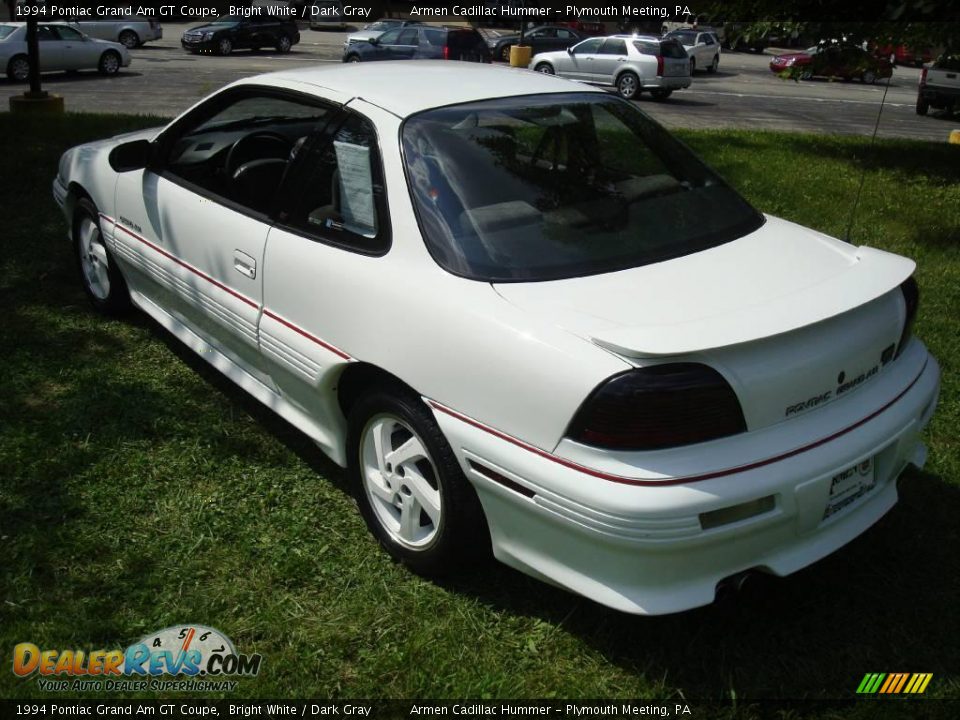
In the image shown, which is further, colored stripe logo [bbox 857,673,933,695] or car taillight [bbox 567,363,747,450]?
colored stripe logo [bbox 857,673,933,695]

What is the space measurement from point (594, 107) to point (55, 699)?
9.44ft

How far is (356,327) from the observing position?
10.5 feet

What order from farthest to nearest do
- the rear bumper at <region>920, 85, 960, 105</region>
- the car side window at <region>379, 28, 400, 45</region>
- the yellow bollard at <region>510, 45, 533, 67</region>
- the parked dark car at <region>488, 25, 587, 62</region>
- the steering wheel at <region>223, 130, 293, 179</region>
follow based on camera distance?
the parked dark car at <region>488, 25, 587, 62</region> → the yellow bollard at <region>510, 45, 533, 67</region> → the car side window at <region>379, 28, 400, 45</region> → the rear bumper at <region>920, 85, 960, 105</region> → the steering wheel at <region>223, 130, 293, 179</region>

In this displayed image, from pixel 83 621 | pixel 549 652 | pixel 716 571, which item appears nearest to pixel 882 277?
pixel 716 571

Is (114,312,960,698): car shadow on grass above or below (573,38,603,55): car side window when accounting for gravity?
below

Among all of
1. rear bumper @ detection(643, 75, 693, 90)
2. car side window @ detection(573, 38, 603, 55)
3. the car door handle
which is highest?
car side window @ detection(573, 38, 603, 55)

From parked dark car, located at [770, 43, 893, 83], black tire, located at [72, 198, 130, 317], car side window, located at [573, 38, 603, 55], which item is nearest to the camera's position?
black tire, located at [72, 198, 130, 317]

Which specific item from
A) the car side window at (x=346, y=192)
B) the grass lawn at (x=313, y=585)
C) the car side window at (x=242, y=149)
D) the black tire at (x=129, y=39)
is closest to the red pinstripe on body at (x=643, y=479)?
the grass lawn at (x=313, y=585)

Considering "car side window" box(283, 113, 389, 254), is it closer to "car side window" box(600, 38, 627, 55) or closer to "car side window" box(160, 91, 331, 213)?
"car side window" box(160, 91, 331, 213)

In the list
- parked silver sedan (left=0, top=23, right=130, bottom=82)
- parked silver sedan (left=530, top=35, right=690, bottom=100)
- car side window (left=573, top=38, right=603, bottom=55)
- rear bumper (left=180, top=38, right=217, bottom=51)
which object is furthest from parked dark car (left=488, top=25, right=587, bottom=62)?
parked silver sedan (left=0, top=23, right=130, bottom=82)

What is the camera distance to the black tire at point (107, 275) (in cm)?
522

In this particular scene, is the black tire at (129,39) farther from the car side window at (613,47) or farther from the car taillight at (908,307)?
the car taillight at (908,307)

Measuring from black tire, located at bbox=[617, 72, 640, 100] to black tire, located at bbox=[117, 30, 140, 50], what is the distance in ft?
59.4

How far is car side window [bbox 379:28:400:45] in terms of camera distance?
2438 centimetres
